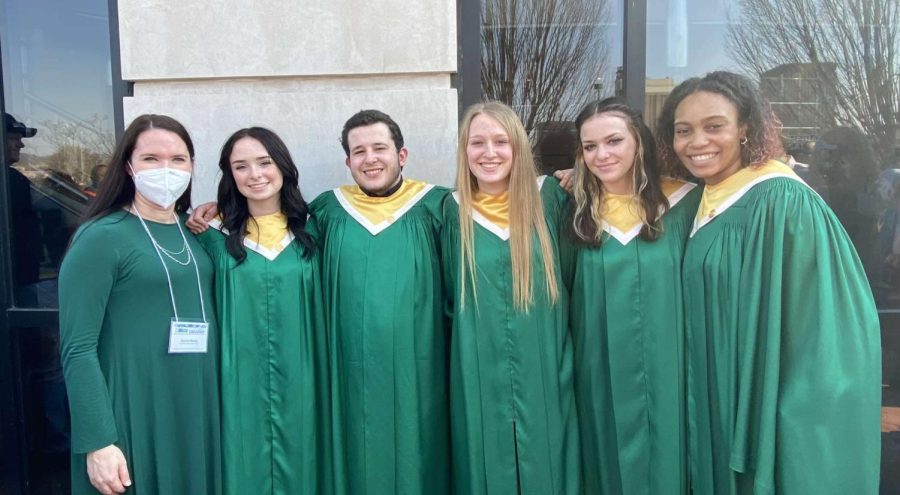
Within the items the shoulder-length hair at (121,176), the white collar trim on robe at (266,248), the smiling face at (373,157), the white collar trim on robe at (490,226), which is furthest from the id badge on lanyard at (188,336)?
the white collar trim on robe at (490,226)

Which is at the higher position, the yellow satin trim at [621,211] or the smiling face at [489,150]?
the smiling face at [489,150]

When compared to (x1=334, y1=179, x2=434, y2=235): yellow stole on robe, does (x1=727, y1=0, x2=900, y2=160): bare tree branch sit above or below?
above

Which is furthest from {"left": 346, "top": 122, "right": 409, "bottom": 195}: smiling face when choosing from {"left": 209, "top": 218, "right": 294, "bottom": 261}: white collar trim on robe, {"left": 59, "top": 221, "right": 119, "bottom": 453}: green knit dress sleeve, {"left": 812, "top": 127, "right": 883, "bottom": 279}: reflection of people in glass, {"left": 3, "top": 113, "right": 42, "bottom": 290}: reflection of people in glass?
{"left": 812, "top": 127, "right": 883, "bottom": 279}: reflection of people in glass

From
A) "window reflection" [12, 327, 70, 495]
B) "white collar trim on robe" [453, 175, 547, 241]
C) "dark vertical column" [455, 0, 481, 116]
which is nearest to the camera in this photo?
"white collar trim on robe" [453, 175, 547, 241]

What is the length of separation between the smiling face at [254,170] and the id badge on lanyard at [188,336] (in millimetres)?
524

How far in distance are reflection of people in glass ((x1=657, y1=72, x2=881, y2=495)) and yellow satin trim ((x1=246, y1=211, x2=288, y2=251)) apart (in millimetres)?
1516

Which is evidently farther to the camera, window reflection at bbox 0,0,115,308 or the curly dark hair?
window reflection at bbox 0,0,115,308

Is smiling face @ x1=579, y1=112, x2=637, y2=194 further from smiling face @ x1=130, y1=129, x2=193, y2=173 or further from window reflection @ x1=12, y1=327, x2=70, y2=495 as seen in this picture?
window reflection @ x1=12, y1=327, x2=70, y2=495

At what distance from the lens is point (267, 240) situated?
2.36 m

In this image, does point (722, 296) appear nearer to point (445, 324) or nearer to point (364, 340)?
point (445, 324)

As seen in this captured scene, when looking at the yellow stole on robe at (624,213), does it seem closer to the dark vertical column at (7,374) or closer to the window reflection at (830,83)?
the window reflection at (830,83)

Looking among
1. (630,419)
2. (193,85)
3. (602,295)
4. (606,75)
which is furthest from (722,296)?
(193,85)

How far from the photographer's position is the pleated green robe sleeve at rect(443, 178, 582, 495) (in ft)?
7.52

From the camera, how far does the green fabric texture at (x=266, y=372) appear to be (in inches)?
89.7
